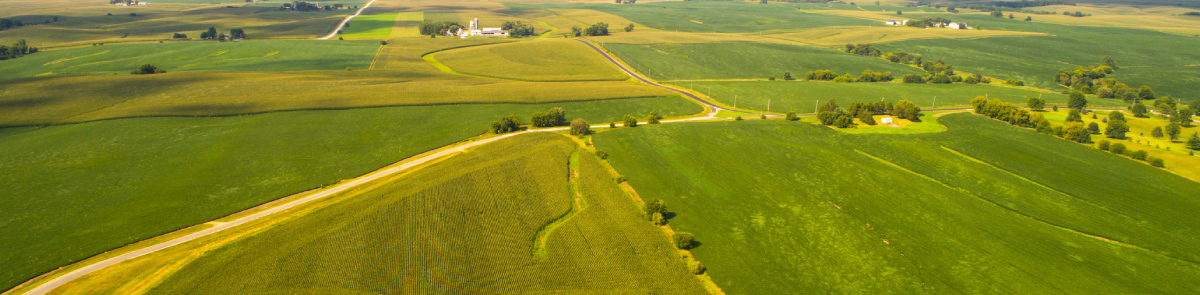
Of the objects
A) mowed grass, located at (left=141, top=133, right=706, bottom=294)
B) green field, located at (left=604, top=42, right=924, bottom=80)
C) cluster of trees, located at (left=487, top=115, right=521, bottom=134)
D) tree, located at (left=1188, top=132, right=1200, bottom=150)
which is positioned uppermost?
green field, located at (left=604, top=42, right=924, bottom=80)

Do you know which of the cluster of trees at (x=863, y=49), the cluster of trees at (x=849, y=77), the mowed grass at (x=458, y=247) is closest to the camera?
the mowed grass at (x=458, y=247)

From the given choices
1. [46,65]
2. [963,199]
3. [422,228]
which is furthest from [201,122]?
[963,199]

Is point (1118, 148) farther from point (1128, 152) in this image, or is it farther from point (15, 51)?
point (15, 51)

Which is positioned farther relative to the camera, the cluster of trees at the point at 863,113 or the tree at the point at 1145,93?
the tree at the point at 1145,93

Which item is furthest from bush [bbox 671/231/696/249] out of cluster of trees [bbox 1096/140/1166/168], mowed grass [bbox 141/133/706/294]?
cluster of trees [bbox 1096/140/1166/168]

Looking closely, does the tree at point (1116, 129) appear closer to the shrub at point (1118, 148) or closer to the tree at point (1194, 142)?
the tree at point (1194, 142)

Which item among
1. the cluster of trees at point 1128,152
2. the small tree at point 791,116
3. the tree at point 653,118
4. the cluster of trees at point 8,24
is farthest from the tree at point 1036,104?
the cluster of trees at point 8,24

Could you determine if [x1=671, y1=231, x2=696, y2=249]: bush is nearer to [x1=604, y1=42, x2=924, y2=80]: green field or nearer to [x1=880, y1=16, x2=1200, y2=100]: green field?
[x1=604, y1=42, x2=924, y2=80]: green field
